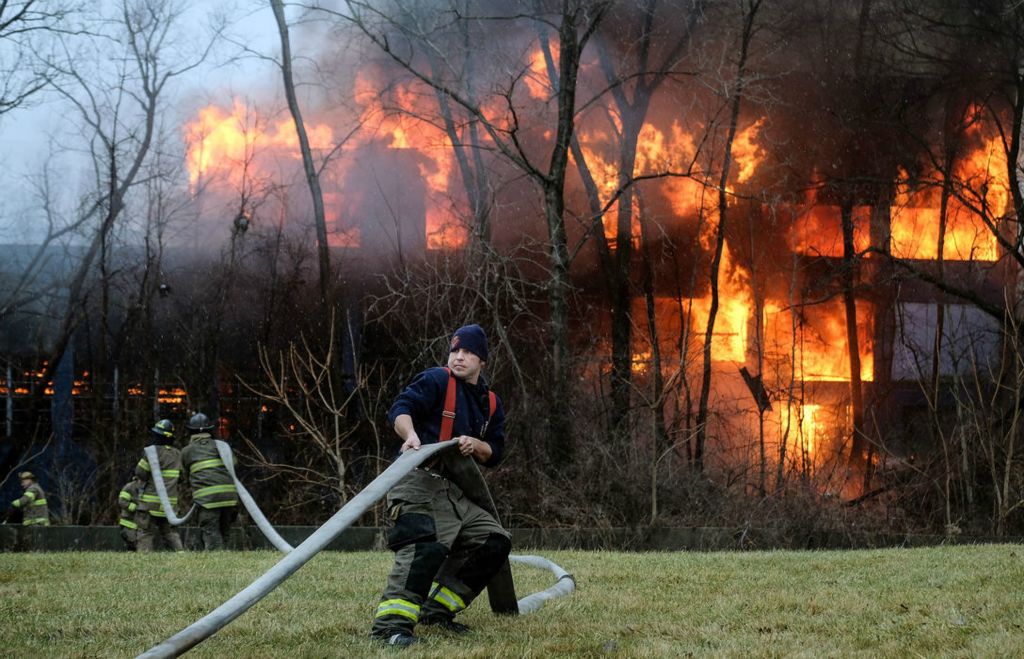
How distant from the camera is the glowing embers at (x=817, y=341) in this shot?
19984 millimetres

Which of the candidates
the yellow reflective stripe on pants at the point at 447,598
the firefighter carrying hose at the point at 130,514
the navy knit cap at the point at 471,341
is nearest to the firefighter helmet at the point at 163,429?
the firefighter carrying hose at the point at 130,514

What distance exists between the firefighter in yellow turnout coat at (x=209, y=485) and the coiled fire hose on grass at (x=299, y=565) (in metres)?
6.77

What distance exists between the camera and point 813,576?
746 cm

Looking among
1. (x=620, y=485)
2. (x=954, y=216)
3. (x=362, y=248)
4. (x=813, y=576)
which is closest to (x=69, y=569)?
(x=813, y=576)

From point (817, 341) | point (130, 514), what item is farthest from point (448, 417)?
point (817, 341)

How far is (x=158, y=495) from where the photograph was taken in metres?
12.4

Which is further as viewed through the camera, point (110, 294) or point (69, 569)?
point (110, 294)

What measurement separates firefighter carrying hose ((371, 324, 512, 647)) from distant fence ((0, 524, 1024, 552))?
24.1 ft

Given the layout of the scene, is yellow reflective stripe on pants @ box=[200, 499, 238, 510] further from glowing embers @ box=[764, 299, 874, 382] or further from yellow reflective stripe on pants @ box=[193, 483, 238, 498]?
glowing embers @ box=[764, 299, 874, 382]

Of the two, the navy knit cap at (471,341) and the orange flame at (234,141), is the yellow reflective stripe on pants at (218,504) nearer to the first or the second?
the navy knit cap at (471,341)

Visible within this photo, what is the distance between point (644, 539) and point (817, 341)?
29.4 feet

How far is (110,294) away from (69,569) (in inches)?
601

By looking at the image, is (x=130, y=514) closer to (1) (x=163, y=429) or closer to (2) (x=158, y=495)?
(2) (x=158, y=495)

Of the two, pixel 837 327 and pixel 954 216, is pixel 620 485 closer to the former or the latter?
pixel 837 327
